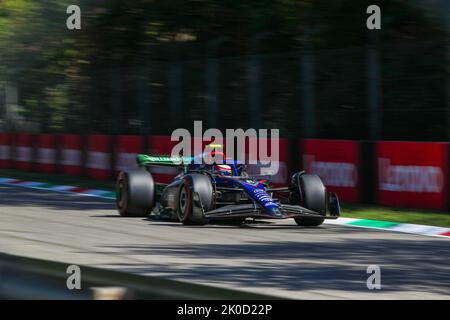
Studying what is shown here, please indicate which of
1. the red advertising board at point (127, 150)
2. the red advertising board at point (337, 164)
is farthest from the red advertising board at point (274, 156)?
the red advertising board at point (127, 150)

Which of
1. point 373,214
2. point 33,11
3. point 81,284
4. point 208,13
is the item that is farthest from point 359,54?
point 33,11

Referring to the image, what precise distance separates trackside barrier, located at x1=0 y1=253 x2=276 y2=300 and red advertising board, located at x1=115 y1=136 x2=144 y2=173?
1602cm

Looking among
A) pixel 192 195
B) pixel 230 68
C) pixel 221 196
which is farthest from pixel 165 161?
pixel 230 68

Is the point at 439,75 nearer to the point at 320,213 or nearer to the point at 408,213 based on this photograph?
the point at 408,213

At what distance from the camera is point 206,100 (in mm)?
22172

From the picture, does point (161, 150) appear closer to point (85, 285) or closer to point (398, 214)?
point (398, 214)

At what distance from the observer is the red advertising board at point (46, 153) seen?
2548 centimetres

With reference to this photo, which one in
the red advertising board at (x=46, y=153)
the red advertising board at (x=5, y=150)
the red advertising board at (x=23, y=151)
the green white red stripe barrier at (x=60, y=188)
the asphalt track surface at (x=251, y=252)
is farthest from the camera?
the red advertising board at (x=5, y=150)

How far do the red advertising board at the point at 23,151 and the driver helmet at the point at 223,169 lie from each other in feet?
46.8

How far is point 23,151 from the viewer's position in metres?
27.1

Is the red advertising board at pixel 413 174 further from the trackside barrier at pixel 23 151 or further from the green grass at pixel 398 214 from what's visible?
the trackside barrier at pixel 23 151

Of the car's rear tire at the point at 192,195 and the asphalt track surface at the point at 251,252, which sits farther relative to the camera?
the car's rear tire at the point at 192,195

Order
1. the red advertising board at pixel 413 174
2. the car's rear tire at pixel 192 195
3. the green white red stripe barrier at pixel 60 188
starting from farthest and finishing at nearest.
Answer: the green white red stripe barrier at pixel 60 188, the red advertising board at pixel 413 174, the car's rear tire at pixel 192 195
